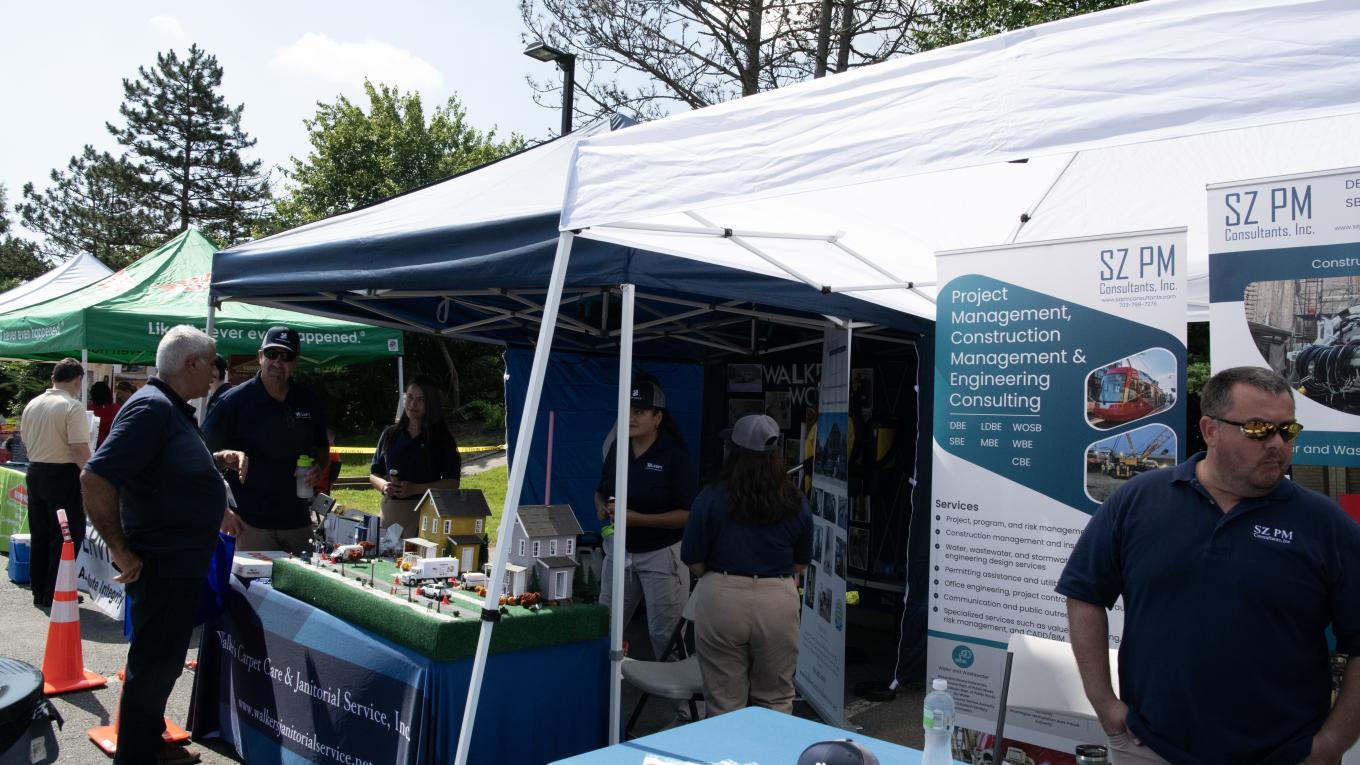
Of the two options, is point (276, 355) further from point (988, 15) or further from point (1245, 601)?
point (988, 15)

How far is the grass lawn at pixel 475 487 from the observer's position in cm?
1263

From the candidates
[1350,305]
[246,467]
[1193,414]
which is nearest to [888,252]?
[1350,305]

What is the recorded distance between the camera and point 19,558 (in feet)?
22.9

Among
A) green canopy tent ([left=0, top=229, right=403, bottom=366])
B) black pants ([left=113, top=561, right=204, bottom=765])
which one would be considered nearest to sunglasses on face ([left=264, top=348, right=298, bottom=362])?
black pants ([left=113, top=561, right=204, bottom=765])

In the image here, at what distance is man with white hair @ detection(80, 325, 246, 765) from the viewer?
307 cm

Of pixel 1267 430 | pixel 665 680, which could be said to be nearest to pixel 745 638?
pixel 665 680

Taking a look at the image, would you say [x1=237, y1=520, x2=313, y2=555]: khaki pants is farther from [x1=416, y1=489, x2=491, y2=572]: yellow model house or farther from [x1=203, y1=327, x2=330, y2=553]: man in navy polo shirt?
[x1=416, y1=489, x2=491, y2=572]: yellow model house

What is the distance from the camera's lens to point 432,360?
83.1 feet

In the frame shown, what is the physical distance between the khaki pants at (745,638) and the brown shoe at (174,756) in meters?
2.07

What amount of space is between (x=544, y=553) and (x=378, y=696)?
718 mm

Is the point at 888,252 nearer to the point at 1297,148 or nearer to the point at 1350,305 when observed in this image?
the point at 1297,148

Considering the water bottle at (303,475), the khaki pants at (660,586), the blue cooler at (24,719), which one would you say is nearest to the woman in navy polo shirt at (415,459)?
the water bottle at (303,475)

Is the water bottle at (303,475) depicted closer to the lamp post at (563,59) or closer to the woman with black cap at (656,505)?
the woman with black cap at (656,505)

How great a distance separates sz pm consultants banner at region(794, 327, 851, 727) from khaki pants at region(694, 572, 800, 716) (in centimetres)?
107
